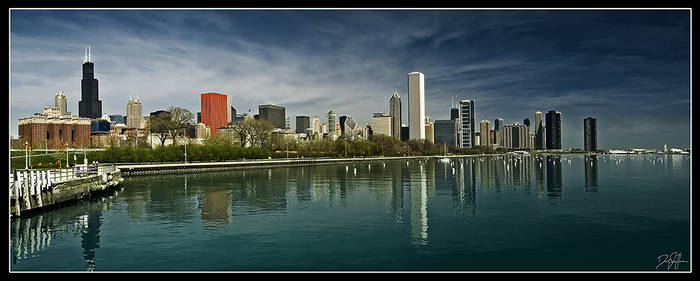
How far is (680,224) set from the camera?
34125 millimetres

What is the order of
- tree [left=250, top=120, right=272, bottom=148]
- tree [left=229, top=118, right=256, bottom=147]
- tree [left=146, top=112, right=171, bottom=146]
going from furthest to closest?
tree [left=250, top=120, right=272, bottom=148]
tree [left=229, top=118, right=256, bottom=147]
tree [left=146, top=112, right=171, bottom=146]

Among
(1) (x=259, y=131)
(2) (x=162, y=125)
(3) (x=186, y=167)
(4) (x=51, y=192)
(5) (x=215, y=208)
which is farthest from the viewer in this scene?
(1) (x=259, y=131)

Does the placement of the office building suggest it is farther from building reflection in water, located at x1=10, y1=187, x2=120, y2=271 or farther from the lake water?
the lake water

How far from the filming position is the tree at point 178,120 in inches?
4683

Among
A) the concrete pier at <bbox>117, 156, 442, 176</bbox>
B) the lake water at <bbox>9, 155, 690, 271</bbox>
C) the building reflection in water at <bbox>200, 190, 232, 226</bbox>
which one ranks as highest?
the concrete pier at <bbox>117, 156, 442, 176</bbox>

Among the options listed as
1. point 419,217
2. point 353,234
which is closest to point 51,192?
point 353,234

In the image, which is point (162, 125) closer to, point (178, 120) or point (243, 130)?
point (178, 120)

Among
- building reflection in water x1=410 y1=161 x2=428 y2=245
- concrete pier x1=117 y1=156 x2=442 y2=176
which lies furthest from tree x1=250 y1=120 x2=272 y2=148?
building reflection in water x1=410 y1=161 x2=428 y2=245

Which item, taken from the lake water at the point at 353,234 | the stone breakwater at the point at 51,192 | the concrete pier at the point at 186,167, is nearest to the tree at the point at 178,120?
the concrete pier at the point at 186,167

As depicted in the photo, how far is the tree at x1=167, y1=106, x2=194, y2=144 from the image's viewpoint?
4683 inches

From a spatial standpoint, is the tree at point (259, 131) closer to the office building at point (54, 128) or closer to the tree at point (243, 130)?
the tree at point (243, 130)

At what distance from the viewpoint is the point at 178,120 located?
396 feet
